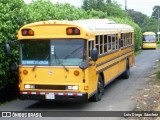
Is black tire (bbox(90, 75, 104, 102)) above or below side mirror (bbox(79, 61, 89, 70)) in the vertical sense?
below

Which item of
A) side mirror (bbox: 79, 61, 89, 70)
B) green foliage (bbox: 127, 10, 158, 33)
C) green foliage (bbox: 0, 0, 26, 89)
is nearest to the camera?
side mirror (bbox: 79, 61, 89, 70)

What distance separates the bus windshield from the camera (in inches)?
484

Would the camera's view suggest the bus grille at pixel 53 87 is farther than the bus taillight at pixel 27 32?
No

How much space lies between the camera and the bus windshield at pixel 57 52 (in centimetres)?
1230

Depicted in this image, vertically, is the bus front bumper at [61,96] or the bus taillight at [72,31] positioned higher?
the bus taillight at [72,31]

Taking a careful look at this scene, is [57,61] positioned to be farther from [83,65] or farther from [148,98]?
[148,98]

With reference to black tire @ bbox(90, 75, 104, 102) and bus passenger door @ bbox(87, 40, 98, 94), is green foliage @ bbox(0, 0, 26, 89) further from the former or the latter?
black tire @ bbox(90, 75, 104, 102)

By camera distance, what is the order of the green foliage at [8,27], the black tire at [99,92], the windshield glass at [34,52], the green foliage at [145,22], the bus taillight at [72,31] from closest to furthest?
the bus taillight at [72,31], the windshield glass at [34,52], the green foliage at [8,27], the black tire at [99,92], the green foliage at [145,22]

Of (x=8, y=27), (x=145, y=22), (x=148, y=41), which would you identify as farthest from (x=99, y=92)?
(x=145, y=22)

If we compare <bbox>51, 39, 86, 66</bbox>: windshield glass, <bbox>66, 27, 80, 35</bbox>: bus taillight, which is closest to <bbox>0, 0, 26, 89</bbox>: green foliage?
<bbox>51, 39, 86, 66</bbox>: windshield glass

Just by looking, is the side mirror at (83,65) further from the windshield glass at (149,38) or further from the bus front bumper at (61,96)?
the windshield glass at (149,38)

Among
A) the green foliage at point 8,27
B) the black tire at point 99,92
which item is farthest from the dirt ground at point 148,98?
the green foliage at point 8,27

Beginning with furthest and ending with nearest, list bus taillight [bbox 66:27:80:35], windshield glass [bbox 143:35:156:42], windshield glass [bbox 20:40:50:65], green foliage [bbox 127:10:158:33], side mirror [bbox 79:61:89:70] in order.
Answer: green foliage [bbox 127:10:158:33] < windshield glass [bbox 143:35:156:42] < windshield glass [bbox 20:40:50:65] < bus taillight [bbox 66:27:80:35] < side mirror [bbox 79:61:89:70]

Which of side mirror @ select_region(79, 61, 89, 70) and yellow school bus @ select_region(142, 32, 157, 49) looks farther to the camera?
yellow school bus @ select_region(142, 32, 157, 49)
